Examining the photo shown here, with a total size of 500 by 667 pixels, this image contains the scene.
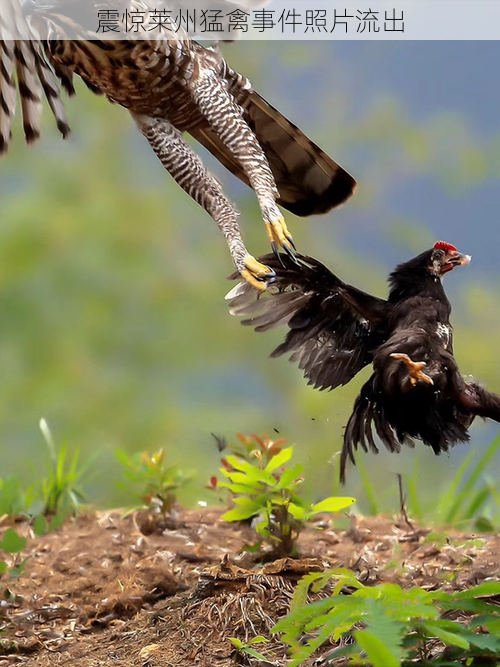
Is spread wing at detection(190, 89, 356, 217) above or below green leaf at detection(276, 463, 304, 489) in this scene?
above

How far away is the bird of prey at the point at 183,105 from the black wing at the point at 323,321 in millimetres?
235

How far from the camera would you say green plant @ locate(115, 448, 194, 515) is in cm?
313

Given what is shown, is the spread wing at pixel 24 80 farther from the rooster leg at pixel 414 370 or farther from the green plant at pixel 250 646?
the green plant at pixel 250 646

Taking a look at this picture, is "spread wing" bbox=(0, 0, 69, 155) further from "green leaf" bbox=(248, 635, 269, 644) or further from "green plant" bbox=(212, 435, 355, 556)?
"green leaf" bbox=(248, 635, 269, 644)

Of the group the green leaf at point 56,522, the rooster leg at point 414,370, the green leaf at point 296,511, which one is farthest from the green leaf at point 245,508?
the green leaf at point 56,522

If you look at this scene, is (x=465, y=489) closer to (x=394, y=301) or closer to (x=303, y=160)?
(x=394, y=301)

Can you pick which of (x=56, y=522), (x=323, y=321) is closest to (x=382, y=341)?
(x=323, y=321)

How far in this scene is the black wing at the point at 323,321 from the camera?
2209mm

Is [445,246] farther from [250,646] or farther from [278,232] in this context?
[250,646]

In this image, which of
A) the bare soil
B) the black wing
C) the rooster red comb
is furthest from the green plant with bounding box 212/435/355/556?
the rooster red comb

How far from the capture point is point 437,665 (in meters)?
1.53

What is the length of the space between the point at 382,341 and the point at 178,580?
1.06m

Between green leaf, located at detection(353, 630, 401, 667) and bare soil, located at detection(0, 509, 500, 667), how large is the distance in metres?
0.61

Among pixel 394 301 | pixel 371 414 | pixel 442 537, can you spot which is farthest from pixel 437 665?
pixel 442 537
